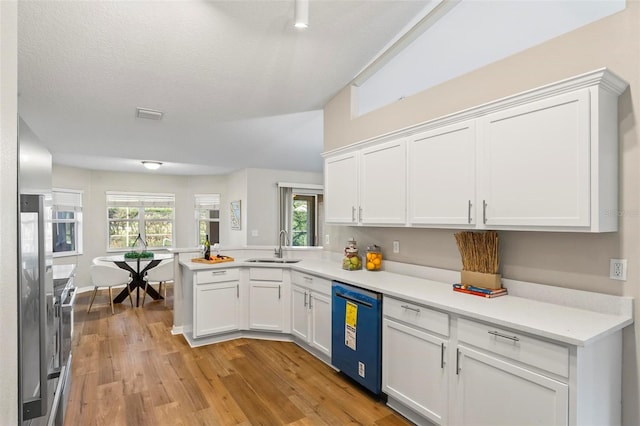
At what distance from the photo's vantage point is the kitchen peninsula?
1527 millimetres

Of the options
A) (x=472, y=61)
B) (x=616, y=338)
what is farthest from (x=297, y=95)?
(x=616, y=338)

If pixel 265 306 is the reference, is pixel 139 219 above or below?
above

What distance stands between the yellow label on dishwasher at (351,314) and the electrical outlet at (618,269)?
1.61 metres

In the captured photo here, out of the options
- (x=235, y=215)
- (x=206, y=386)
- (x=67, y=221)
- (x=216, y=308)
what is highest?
(x=235, y=215)

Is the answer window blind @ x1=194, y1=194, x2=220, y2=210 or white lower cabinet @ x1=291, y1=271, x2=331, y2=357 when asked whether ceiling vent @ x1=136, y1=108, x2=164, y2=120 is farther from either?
window blind @ x1=194, y1=194, x2=220, y2=210

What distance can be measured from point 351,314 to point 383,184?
1140mm

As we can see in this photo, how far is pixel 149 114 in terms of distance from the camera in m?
3.60

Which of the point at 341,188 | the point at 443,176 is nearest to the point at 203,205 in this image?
the point at 341,188

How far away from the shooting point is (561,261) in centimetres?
202

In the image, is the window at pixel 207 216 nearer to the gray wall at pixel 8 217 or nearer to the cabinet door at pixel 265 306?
the cabinet door at pixel 265 306

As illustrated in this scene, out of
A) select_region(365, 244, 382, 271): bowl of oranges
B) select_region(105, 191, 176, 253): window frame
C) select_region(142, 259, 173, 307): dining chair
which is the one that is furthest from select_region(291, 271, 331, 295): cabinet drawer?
select_region(105, 191, 176, 253): window frame

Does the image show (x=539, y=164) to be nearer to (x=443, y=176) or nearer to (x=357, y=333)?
(x=443, y=176)

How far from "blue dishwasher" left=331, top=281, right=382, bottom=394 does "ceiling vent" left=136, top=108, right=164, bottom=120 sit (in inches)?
103

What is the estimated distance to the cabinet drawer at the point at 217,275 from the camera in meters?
3.59
